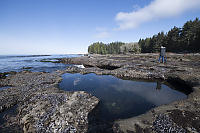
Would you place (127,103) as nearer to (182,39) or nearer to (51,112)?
(51,112)

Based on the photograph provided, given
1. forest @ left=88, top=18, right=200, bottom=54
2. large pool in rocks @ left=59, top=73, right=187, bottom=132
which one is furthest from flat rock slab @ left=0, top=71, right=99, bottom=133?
forest @ left=88, top=18, right=200, bottom=54

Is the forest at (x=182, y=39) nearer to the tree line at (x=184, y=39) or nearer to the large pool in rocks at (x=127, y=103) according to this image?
the tree line at (x=184, y=39)

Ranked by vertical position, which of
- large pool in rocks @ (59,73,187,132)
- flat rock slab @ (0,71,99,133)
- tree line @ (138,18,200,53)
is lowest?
large pool in rocks @ (59,73,187,132)

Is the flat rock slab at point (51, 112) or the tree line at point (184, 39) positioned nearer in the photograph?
the flat rock slab at point (51, 112)

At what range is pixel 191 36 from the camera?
5594 centimetres

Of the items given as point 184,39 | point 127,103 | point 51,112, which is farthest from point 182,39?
point 51,112

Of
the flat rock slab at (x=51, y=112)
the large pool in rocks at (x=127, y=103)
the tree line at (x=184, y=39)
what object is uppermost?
the tree line at (x=184, y=39)

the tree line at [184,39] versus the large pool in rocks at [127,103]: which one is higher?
the tree line at [184,39]

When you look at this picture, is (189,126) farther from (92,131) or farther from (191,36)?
(191,36)

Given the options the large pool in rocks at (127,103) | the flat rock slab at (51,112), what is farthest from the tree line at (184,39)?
the flat rock slab at (51,112)

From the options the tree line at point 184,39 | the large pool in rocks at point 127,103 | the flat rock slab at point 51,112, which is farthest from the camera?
the tree line at point 184,39

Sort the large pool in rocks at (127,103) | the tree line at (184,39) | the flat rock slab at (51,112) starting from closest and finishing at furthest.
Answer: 1. the flat rock slab at (51,112)
2. the large pool in rocks at (127,103)
3. the tree line at (184,39)

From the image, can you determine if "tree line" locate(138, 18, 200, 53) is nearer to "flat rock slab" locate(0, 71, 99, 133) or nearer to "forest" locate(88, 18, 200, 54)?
"forest" locate(88, 18, 200, 54)

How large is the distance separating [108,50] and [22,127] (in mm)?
155985
